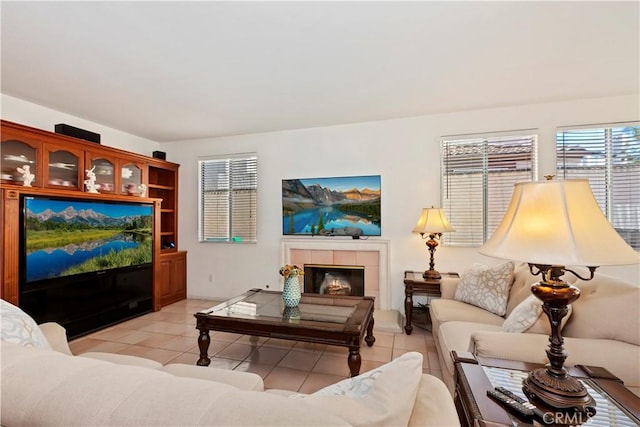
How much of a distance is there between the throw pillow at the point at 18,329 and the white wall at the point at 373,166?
3207mm

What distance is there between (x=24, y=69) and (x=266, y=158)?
105 inches

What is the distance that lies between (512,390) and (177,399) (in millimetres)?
1268

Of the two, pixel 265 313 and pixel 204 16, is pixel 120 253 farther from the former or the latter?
pixel 204 16

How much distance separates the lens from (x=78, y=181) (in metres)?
3.50

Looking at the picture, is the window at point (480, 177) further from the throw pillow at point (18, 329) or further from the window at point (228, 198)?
the throw pillow at point (18, 329)

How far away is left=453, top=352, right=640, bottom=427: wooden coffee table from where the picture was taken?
1026 millimetres

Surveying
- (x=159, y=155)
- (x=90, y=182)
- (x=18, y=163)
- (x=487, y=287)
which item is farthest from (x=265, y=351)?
(x=159, y=155)

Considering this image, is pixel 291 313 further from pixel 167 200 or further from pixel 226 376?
pixel 167 200

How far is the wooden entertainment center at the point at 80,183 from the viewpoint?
276 centimetres

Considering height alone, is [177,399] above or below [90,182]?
below

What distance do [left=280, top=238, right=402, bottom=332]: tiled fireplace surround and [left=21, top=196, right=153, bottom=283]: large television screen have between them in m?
2.00

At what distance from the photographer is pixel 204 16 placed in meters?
1.92

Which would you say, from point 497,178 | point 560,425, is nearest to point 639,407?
point 560,425

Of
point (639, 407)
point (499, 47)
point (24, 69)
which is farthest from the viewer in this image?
point (24, 69)
